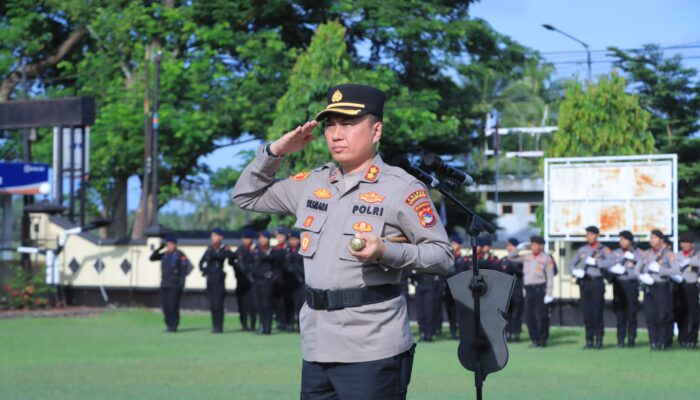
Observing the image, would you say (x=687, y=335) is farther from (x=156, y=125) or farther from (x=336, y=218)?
(x=156, y=125)

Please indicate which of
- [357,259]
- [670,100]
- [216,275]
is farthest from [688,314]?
[670,100]

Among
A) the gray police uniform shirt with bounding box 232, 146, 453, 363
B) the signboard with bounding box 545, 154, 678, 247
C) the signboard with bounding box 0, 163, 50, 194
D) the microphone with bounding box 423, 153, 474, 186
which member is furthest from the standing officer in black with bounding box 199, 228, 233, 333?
the gray police uniform shirt with bounding box 232, 146, 453, 363

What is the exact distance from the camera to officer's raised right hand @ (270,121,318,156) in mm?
5609

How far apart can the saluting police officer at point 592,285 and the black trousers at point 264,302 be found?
19.5 feet

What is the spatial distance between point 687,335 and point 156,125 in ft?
62.1

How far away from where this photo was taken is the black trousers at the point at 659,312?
1925cm

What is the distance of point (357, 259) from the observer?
5.13 m

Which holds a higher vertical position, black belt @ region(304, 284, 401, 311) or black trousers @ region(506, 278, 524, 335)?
black belt @ region(304, 284, 401, 311)

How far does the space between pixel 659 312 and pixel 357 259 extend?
15.1 metres

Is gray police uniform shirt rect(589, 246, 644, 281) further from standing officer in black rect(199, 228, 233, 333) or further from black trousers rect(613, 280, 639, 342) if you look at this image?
standing officer in black rect(199, 228, 233, 333)

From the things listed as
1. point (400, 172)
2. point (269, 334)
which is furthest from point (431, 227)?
point (269, 334)

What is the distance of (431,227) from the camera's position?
5.38 meters

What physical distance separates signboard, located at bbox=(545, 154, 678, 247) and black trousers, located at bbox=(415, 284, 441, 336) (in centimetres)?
257

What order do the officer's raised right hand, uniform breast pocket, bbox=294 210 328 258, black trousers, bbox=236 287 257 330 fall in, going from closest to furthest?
uniform breast pocket, bbox=294 210 328 258 < the officer's raised right hand < black trousers, bbox=236 287 257 330
